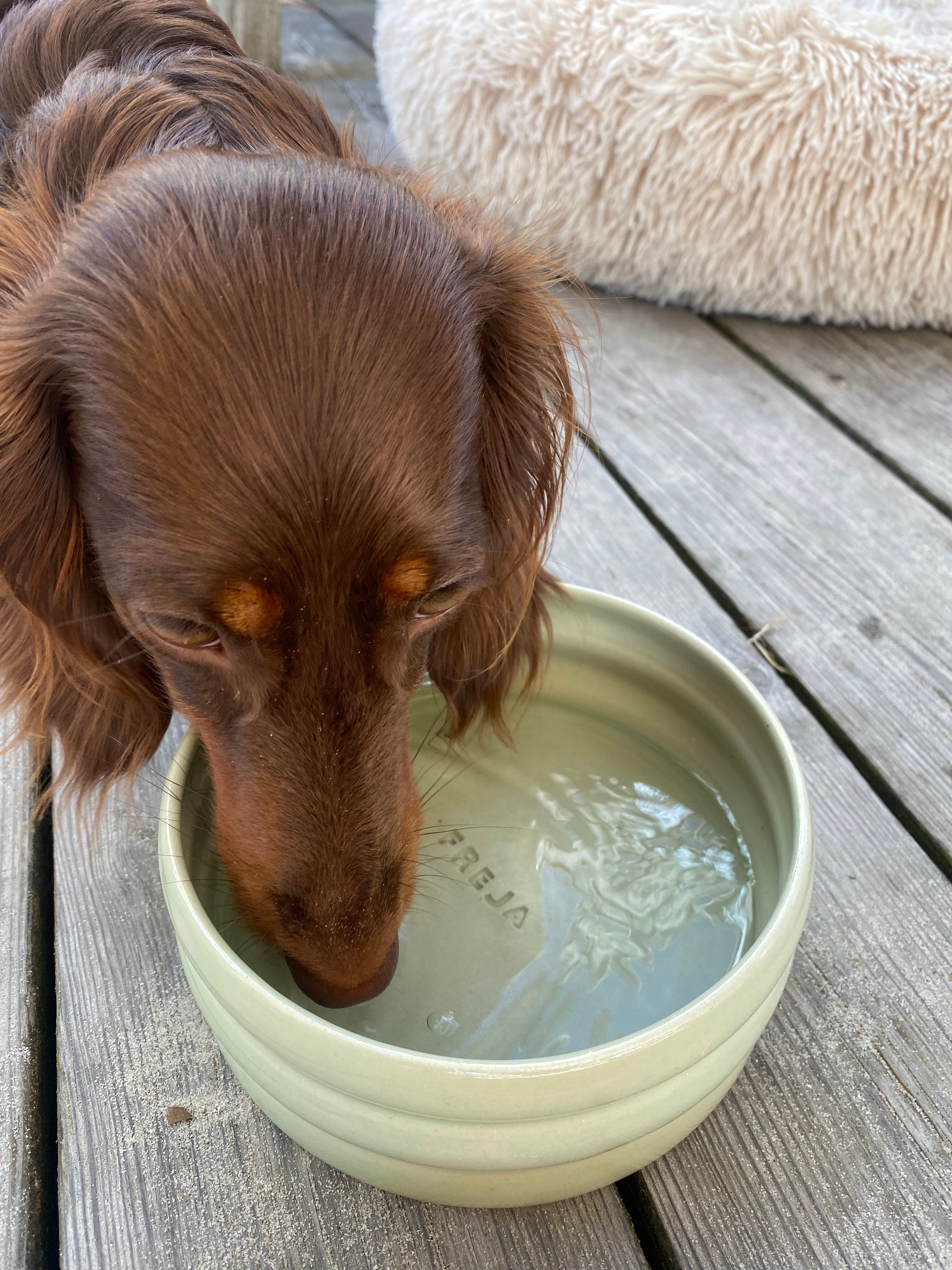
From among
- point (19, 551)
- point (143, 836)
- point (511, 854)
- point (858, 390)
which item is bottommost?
point (143, 836)

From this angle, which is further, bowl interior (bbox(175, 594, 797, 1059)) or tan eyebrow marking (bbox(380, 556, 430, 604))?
bowl interior (bbox(175, 594, 797, 1059))

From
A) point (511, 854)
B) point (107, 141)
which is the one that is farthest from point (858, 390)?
point (107, 141)

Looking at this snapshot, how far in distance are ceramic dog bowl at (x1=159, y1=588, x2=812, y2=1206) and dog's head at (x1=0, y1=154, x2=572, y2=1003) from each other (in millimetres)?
135

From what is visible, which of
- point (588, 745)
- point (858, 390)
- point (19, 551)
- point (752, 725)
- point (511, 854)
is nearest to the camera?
point (19, 551)

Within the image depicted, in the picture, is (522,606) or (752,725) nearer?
(752,725)

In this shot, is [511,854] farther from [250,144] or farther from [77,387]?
[250,144]

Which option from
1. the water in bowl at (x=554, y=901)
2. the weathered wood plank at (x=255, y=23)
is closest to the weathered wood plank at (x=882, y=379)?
the water in bowl at (x=554, y=901)

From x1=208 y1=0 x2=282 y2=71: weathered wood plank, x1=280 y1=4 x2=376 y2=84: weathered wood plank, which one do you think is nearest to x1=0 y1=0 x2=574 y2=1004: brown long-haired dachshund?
x1=208 y1=0 x2=282 y2=71: weathered wood plank

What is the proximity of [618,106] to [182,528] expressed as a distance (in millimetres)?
2146

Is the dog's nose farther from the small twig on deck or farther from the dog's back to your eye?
the small twig on deck

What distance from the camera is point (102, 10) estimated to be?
1.46m

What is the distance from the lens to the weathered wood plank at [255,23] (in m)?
3.06

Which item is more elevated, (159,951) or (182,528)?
(182,528)

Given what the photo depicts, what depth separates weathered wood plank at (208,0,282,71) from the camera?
10.0ft
